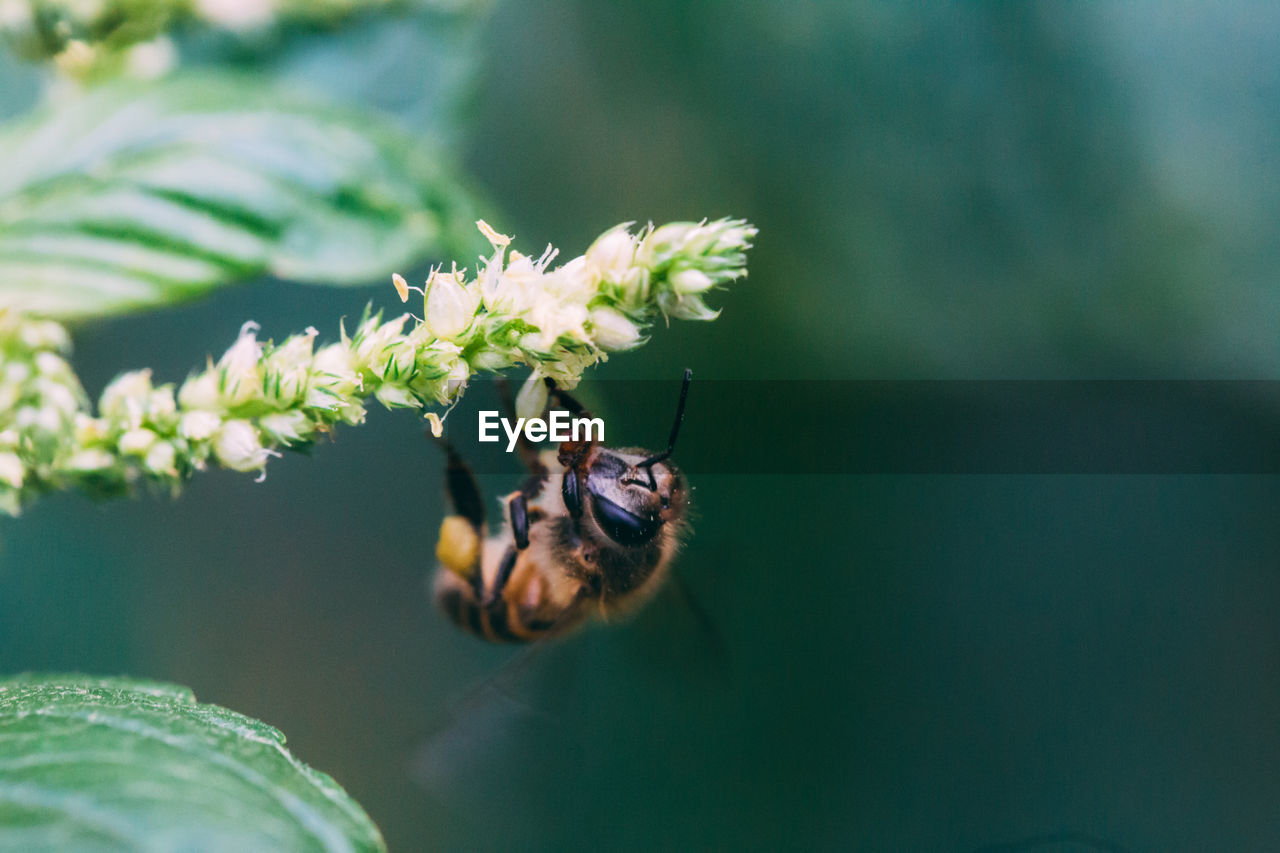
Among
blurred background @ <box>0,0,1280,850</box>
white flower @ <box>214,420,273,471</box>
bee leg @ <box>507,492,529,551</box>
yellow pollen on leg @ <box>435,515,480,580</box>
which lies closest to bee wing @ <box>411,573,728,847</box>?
blurred background @ <box>0,0,1280,850</box>

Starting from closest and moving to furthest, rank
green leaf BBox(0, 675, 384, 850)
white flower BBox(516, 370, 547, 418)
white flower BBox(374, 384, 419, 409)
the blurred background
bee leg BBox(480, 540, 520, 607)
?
green leaf BBox(0, 675, 384, 850), white flower BBox(374, 384, 419, 409), white flower BBox(516, 370, 547, 418), bee leg BBox(480, 540, 520, 607), the blurred background

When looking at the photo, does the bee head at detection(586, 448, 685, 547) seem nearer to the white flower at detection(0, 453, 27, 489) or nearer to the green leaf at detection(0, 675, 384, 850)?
the green leaf at detection(0, 675, 384, 850)

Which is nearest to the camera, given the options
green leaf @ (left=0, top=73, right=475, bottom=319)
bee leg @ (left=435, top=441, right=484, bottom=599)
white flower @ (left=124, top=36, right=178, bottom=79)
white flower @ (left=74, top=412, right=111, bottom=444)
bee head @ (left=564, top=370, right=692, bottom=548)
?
white flower @ (left=74, top=412, right=111, bottom=444)

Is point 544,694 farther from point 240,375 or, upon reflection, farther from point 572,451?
point 240,375

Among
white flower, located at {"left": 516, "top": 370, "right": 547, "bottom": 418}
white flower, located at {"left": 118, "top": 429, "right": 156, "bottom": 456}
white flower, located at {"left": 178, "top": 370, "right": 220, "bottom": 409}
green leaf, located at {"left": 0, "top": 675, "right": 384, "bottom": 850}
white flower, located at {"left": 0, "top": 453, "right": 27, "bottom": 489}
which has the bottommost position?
green leaf, located at {"left": 0, "top": 675, "right": 384, "bottom": 850}

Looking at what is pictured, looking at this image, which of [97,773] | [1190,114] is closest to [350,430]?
[97,773]

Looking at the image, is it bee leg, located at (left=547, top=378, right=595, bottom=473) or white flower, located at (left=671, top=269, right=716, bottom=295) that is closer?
white flower, located at (left=671, top=269, right=716, bottom=295)

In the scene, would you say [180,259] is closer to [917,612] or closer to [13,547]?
[13,547]
